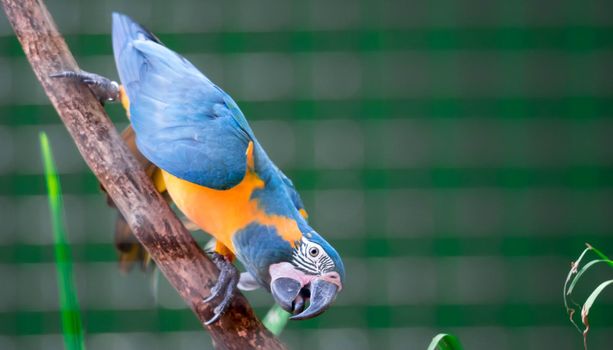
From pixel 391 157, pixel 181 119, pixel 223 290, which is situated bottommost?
pixel 391 157

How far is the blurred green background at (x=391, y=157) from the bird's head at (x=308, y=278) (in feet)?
2.43

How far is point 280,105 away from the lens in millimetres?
1583

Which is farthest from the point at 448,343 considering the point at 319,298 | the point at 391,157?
the point at 391,157

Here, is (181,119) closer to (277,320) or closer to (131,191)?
(131,191)

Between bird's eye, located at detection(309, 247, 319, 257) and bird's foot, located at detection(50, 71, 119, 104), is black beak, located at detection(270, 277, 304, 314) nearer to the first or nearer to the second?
bird's eye, located at detection(309, 247, 319, 257)

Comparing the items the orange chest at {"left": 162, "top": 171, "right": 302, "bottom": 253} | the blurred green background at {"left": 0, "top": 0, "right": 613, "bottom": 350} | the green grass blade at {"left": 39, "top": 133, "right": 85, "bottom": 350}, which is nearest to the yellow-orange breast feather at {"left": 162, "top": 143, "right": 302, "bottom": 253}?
the orange chest at {"left": 162, "top": 171, "right": 302, "bottom": 253}

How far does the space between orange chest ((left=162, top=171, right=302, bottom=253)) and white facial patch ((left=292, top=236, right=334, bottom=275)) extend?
0.14 feet

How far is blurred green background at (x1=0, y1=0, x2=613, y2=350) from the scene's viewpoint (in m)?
1.57

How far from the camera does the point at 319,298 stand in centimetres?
80

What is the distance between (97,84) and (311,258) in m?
0.24

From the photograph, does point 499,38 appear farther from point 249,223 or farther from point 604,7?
point 249,223

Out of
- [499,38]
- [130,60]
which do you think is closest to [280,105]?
[499,38]

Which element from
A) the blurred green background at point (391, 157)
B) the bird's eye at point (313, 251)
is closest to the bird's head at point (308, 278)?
the bird's eye at point (313, 251)

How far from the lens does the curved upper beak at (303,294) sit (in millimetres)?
791
